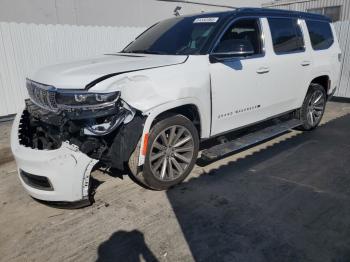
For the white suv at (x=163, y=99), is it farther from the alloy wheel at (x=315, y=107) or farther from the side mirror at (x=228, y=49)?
the alloy wheel at (x=315, y=107)

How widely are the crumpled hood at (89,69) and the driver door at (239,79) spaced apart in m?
0.58

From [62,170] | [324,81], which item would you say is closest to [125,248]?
[62,170]

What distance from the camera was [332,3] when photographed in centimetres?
1969

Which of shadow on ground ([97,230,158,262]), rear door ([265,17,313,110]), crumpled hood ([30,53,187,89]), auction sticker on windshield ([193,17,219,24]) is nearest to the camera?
shadow on ground ([97,230,158,262])

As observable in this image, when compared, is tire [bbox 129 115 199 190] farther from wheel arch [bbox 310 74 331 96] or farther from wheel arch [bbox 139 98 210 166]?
wheel arch [bbox 310 74 331 96]

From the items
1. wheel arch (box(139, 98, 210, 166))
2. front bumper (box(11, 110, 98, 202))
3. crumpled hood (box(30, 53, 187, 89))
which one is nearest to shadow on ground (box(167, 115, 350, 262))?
wheel arch (box(139, 98, 210, 166))

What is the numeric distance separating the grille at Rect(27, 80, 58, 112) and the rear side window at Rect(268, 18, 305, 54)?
3.21 meters

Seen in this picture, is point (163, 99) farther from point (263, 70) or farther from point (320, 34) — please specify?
point (320, 34)

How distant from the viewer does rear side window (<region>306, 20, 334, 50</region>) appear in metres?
5.50

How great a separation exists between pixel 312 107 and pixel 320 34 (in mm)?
1328

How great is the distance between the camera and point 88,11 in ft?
36.3

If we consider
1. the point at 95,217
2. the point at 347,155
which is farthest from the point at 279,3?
the point at 95,217

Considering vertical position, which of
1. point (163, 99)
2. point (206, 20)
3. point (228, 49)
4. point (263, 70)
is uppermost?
point (206, 20)

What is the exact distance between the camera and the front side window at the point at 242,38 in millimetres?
3906
